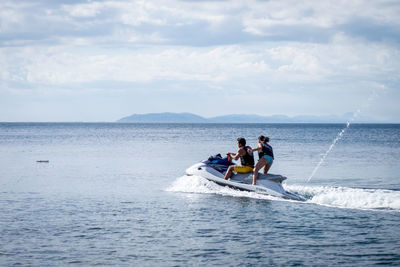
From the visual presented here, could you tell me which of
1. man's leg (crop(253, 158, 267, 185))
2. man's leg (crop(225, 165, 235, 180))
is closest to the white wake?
man's leg (crop(225, 165, 235, 180))

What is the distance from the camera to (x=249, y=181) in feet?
58.2

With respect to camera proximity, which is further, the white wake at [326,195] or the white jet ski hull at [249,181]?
the white jet ski hull at [249,181]

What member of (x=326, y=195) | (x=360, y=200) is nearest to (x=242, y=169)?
(x=326, y=195)

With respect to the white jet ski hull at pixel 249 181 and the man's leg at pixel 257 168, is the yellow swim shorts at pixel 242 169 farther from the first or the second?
the man's leg at pixel 257 168

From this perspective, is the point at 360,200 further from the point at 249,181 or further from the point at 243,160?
the point at 243,160

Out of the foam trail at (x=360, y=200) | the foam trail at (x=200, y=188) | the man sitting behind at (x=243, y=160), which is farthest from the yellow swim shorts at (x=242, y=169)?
the foam trail at (x=360, y=200)

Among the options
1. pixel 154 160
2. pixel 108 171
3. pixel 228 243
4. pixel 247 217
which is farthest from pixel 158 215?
pixel 154 160

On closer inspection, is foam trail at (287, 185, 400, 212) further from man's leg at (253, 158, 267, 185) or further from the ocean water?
man's leg at (253, 158, 267, 185)

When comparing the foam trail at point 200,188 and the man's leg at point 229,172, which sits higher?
the man's leg at point 229,172

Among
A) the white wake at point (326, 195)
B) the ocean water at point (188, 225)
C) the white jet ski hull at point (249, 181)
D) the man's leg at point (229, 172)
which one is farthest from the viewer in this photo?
the man's leg at point (229, 172)

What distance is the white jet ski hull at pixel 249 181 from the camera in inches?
661

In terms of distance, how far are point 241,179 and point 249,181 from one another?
376mm

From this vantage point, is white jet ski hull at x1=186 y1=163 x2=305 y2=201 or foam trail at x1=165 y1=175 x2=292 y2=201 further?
foam trail at x1=165 y1=175 x2=292 y2=201

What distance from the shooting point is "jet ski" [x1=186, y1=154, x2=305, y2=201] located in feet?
55.3
